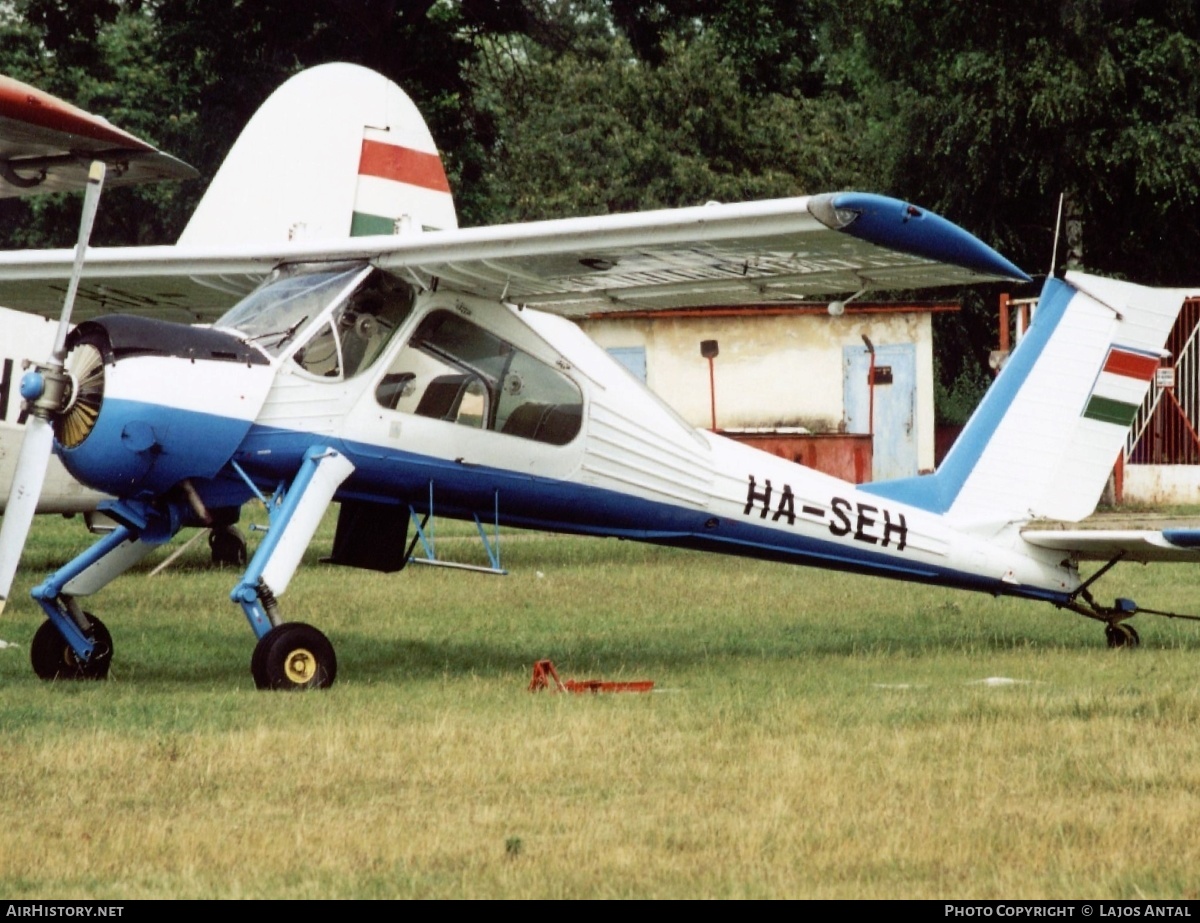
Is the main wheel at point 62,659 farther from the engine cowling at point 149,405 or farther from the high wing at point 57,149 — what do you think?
the high wing at point 57,149

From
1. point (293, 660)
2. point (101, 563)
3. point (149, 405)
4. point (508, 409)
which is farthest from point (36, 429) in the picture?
point (508, 409)

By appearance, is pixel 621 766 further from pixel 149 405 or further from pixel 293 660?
pixel 149 405

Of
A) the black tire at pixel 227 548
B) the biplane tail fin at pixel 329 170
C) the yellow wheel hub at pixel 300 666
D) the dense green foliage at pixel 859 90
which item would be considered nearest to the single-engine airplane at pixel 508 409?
the yellow wheel hub at pixel 300 666

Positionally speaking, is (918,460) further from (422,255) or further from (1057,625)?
(422,255)

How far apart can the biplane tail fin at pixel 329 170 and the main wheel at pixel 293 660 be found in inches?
212

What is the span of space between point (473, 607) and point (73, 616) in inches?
171

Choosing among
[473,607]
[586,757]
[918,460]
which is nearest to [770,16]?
[918,460]

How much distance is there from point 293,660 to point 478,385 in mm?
2089

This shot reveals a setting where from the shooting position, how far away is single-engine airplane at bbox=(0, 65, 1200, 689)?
29.6 feet

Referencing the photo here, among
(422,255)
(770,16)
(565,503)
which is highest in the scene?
(770,16)

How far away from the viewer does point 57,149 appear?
11.9 m

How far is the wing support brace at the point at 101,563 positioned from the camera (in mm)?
9664

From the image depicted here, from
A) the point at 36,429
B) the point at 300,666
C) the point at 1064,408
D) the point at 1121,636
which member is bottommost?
the point at 1121,636

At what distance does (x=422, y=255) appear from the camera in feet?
32.2
